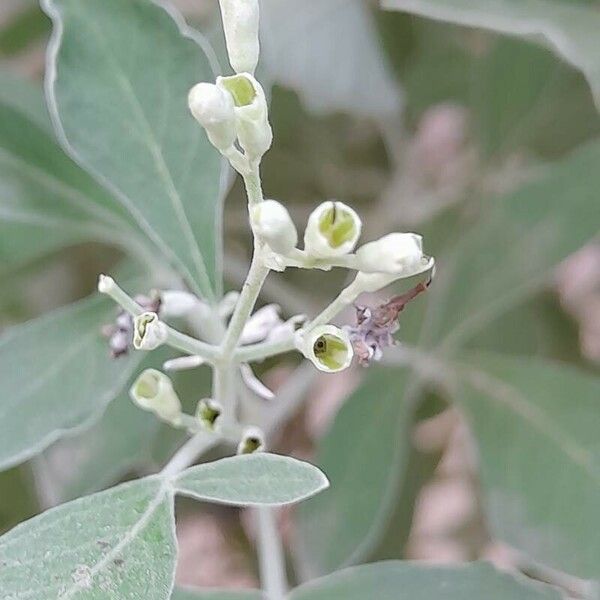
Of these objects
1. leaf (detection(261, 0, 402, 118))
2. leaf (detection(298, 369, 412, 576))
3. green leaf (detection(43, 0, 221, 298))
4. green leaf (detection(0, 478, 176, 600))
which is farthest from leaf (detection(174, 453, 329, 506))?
leaf (detection(261, 0, 402, 118))

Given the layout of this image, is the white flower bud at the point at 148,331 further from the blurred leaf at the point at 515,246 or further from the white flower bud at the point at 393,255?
the blurred leaf at the point at 515,246

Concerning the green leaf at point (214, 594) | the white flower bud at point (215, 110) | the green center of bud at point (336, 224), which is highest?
the white flower bud at point (215, 110)

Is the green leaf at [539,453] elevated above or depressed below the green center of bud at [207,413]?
above

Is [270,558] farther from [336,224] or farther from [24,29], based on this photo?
[24,29]

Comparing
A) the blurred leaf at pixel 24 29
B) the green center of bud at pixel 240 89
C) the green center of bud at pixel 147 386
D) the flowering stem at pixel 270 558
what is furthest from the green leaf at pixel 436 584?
the blurred leaf at pixel 24 29

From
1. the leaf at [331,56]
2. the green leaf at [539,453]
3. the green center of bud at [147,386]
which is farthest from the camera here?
the leaf at [331,56]

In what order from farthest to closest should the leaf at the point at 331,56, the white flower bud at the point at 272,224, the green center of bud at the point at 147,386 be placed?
1. the leaf at the point at 331,56
2. the green center of bud at the point at 147,386
3. the white flower bud at the point at 272,224

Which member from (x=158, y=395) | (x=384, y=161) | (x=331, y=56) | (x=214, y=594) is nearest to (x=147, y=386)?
(x=158, y=395)

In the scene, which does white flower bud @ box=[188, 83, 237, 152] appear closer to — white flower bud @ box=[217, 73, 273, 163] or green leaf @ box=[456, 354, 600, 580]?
white flower bud @ box=[217, 73, 273, 163]
